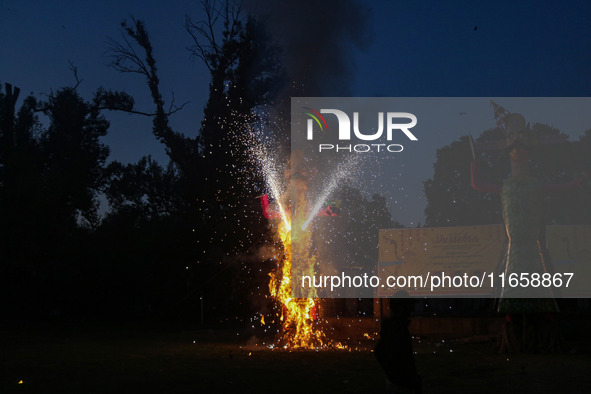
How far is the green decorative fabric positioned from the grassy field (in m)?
1.37

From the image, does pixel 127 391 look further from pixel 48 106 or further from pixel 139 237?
pixel 48 106

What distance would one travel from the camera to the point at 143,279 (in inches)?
1455

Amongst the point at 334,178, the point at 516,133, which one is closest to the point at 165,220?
the point at 334,178

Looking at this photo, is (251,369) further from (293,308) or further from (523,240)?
(523,240)

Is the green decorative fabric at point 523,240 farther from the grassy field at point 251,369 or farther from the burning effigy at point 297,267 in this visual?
the burning effigy at point 297,267

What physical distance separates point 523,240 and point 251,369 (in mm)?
8749

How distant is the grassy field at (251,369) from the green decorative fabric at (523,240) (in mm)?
1368

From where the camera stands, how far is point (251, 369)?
14.4m

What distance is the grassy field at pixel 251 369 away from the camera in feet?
38.5

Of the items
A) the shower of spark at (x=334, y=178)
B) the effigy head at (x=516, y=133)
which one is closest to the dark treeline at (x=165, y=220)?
the shower of spark at (x=334, y=178)

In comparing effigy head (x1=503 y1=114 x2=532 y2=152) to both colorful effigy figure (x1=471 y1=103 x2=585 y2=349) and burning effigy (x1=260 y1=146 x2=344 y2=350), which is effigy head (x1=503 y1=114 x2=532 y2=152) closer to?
colorful effigy figure (x1=471 y1=103 x2=585 y2=349)

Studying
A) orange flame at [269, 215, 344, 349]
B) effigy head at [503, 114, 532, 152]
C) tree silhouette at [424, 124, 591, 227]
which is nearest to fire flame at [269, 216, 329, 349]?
orange flame at [269, 215, 344, 349]

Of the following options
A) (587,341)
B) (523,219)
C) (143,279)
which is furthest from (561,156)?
(143,279)

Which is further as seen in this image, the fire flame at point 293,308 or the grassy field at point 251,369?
the fire flame at point 293,308
